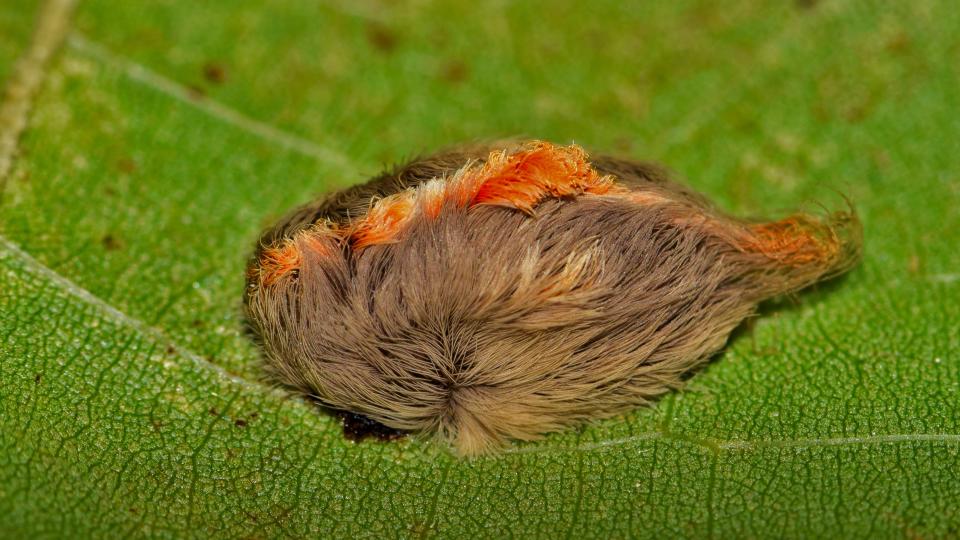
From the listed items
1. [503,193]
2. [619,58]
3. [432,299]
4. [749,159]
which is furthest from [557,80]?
[432,299]

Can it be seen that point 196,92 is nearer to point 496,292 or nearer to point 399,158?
point 399,158

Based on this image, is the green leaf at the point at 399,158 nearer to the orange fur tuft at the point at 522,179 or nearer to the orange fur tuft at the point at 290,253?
the orange fur tuft at the point at 290,253

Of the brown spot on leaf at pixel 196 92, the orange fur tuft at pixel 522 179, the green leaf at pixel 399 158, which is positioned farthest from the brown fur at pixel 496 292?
the brown spot on leaf at pixel 196 92

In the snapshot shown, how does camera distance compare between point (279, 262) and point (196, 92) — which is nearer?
point (279, 262)

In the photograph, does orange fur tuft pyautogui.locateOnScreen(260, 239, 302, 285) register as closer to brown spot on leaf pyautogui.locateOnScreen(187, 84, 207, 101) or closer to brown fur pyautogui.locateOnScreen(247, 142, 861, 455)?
brown fur pyautogui.locateOnScreen(247, 142, 861, 455)

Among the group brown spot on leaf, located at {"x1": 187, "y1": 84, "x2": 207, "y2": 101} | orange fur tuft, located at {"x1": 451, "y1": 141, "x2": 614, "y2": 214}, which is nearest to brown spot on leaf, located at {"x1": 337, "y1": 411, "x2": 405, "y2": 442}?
orange fur tuft, located at {"x1": 451, "y1": 141, "x2": 614, "y2": 214}

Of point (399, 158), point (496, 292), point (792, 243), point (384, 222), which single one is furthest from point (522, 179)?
point (792, 243)
